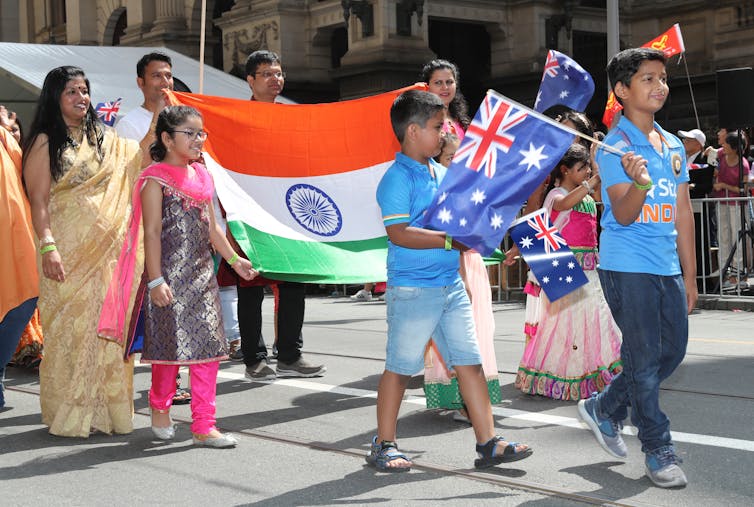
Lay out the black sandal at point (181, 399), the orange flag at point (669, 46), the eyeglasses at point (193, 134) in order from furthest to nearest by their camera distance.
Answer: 1. the orange flag at point (669, 46)
2. the black sandal at point (181, 399)
3. the eyeglasses at point (193, 134)

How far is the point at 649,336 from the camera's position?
503cm

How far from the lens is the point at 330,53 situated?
28.0 metres

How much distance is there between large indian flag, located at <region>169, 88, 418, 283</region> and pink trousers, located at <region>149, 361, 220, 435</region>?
1.77 metres

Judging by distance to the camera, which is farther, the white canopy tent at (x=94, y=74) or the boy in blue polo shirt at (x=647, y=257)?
the white canopy tent at (x=94, y=74)

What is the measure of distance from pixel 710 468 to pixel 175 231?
2.93 meters

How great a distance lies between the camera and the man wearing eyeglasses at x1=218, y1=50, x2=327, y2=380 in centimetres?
838

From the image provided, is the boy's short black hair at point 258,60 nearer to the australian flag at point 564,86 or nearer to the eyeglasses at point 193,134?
the australian flag at point 564,86

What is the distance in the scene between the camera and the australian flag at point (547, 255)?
658 cm

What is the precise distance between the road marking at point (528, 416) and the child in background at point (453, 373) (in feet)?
0.59

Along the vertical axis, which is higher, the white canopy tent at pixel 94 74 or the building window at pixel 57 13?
the building window at pixel 57 13

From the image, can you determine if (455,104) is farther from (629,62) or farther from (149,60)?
(629,62)

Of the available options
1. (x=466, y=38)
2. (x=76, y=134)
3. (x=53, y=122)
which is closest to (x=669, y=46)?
(x=76, y=134)

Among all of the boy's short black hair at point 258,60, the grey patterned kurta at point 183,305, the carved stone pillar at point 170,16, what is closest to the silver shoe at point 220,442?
the grey patterned kurta at point 183,305

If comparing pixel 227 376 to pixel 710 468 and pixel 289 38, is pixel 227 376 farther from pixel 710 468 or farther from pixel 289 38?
pixel 289 38
